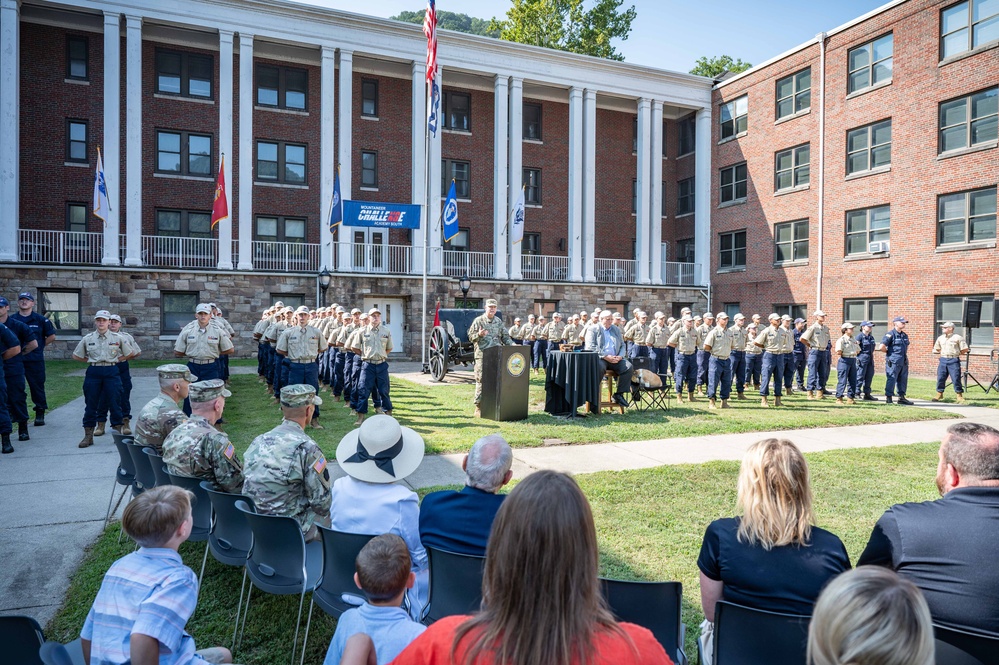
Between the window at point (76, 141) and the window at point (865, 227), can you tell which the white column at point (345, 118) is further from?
the window at point (865, 227)

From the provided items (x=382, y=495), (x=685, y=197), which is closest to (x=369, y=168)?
(x=685, y=197)

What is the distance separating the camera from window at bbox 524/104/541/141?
3153 cm

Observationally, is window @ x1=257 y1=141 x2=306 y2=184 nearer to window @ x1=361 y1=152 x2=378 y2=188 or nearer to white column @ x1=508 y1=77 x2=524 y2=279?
window @ x1=361 y1=152 x2=378 y2=188

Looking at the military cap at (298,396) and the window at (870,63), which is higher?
the window at (870,63)

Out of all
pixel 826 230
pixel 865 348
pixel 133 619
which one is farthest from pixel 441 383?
pixel 826 230

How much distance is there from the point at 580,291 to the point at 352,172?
38.3 ft

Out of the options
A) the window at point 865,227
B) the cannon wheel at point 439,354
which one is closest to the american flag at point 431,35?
the cannon wheel at point 439,354

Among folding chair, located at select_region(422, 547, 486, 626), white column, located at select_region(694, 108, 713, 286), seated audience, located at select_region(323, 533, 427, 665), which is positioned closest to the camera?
seated audience, located at select_region(323, 533, 427, 665)

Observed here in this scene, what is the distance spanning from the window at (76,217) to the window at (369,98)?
39.4ft

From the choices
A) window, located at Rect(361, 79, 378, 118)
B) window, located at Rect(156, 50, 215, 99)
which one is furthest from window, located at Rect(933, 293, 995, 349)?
window, located at Rect(156, 50, 215, 99)

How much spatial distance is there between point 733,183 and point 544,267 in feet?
32.6

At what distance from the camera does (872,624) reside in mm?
1349

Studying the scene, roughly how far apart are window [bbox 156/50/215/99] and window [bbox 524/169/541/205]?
48.3 ft

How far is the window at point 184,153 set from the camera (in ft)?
83.5
